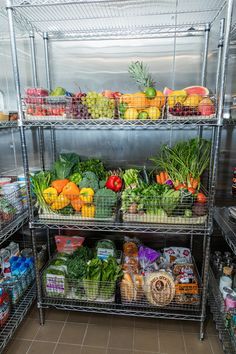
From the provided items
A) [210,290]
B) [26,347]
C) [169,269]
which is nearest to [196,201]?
[169,269]

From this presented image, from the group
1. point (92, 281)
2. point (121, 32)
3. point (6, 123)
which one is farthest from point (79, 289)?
point (121, 32)

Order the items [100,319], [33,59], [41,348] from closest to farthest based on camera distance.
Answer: [41,348] < [100,319] < [33,59]

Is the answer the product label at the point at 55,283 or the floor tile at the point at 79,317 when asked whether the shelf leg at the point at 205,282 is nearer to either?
the floor tile at the point at 79,317

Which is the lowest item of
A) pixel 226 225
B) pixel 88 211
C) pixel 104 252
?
pixel 104 252

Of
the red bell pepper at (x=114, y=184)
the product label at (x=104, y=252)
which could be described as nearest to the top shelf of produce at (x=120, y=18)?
the red bell pepper at (x=114, y=184)

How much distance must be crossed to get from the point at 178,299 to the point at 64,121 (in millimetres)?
1215

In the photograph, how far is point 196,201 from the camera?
1.45 m

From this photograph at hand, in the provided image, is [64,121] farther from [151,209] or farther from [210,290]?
[210,290]

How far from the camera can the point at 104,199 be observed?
1.53m

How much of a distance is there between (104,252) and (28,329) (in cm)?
66

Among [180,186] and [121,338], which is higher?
[180,186]

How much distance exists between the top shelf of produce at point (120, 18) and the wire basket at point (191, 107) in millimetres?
581

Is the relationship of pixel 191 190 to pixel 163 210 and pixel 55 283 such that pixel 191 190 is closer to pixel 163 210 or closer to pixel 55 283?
pixel 163 210

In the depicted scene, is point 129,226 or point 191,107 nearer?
point 191,107
